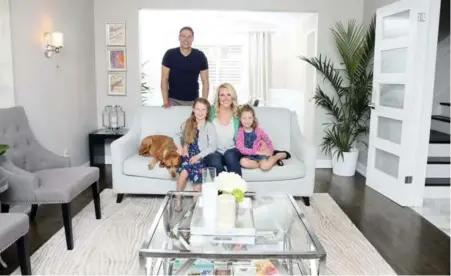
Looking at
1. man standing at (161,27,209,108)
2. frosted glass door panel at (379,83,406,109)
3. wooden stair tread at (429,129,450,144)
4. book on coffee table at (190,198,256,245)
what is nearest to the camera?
book on coffee table at (190,198,256,245)

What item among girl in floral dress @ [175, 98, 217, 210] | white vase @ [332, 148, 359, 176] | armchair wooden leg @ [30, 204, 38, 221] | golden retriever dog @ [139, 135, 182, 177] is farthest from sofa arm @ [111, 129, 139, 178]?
white vase @ [332, 148, 359, 176]

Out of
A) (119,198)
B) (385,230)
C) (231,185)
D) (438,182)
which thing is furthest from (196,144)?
(438,182)

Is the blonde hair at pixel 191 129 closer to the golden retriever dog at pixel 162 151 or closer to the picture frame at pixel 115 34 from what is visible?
the golden retriever dog at pixel 162 151

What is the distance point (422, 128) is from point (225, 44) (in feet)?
19.1

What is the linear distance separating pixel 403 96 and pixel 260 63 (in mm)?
5229

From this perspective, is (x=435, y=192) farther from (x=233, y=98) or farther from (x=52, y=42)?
(x=52, y=42)

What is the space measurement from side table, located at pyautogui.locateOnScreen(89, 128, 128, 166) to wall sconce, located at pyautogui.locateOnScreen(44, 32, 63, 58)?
1331mm

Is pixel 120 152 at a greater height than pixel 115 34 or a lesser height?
lesser

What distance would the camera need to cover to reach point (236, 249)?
2.02 meters

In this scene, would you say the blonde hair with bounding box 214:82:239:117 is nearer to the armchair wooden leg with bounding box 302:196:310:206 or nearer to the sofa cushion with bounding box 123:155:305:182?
the sofa cushion with bounding box 123:155:305:182

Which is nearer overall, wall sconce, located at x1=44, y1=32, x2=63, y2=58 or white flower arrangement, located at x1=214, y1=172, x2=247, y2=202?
white flower arrangement, located at x1=214, y1=172, x2=247, y2=202

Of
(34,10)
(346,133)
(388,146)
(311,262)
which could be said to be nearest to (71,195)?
(311,262)

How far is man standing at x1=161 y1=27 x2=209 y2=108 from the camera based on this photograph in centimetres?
438

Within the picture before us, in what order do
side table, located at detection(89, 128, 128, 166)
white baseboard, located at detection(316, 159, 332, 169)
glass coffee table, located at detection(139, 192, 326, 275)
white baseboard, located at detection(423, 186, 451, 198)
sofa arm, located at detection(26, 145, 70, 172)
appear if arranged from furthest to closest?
white baseboard, located at detection(316, 159, 332, 169)
side table, located at detection(89, 128, 128, 166)
white baseboard, located at detection(423, 186, 451, 198)
sofa arm, located at detection(26, 145, 70, 172)
glass coffee table, located at detection(139, 192, 326, 275)
